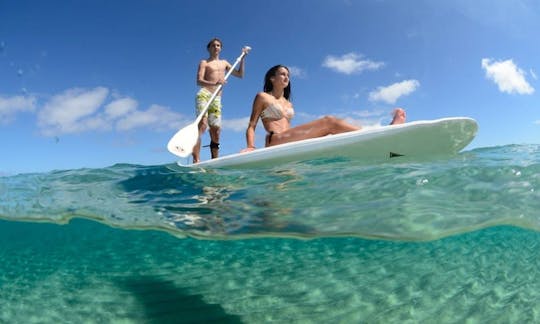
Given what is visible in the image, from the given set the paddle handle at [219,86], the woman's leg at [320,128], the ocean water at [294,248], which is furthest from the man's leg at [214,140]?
the woman's leg at [320,128]

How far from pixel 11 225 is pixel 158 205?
113 inches

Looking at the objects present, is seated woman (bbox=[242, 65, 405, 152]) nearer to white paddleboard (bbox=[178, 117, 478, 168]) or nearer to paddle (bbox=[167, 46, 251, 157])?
white paddleboard (bbox=[178, 117, 478, 168])

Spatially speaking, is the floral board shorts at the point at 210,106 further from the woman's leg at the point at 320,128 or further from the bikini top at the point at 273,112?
the woman's leg at the point at 320,128

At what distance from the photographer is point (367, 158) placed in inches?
191

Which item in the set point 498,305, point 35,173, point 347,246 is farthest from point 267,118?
point 35,173

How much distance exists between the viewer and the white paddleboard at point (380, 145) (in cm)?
448

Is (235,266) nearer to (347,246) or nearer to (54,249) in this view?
(347,246)

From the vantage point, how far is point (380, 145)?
15.3 ft

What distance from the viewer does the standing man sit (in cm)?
725

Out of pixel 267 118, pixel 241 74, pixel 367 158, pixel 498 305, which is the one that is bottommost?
pixel 498 305

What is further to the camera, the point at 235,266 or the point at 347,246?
the point at 347,246

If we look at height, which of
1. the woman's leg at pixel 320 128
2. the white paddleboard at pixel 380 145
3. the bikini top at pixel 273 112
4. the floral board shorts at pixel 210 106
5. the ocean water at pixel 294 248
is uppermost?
the floral board shorts at pixel 210 106

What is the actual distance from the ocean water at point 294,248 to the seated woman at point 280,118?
582mm

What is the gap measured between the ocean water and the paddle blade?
0.69 m
